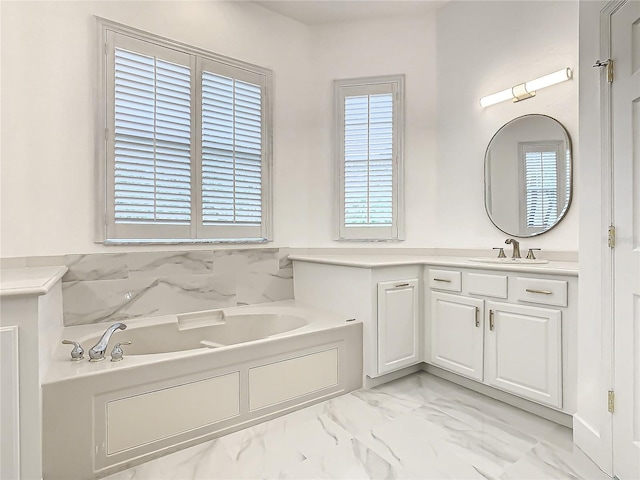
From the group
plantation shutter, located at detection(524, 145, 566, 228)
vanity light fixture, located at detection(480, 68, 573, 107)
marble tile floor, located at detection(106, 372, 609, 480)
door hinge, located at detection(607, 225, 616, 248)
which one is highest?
vanity light fixture, located at detection(480, 68, 573, 107)

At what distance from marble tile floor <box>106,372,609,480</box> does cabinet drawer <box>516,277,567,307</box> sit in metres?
0.67

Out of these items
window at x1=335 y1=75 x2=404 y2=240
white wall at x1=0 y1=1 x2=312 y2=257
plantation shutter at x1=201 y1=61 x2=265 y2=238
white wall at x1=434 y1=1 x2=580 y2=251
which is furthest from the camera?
window at x1=335 y1=75 x2=404 y2=240

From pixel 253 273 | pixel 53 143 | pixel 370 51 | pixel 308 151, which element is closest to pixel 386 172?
pixel 308 151

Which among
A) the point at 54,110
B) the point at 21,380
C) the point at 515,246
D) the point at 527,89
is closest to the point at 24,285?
the point at 21,380

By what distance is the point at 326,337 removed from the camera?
2.38 meters

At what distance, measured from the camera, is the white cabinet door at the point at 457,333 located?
2371 millimetres

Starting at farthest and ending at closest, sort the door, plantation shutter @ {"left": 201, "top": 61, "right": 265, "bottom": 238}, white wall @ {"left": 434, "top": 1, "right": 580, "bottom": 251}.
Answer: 1. plantation shutter @ {"left": 201, "top": 61, "right": 265, "bottom": 238}
2. white wall @ {"left": 434, "top": 1, "right": 580, "bottom": 251}
3. the door

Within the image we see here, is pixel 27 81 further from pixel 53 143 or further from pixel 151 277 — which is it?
pixel 151 277

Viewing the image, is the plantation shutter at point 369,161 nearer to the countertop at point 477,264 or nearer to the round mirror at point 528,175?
the countertop at point 477,264

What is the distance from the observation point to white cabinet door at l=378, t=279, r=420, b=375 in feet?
8.29

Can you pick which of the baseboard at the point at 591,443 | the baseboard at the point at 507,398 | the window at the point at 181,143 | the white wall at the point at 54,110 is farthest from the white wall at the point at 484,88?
the white wall at the point at 54,110

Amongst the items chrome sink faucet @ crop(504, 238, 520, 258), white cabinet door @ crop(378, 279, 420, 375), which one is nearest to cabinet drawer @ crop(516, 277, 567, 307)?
chrome sink faucet @ crop(504, 238, 520, 258)

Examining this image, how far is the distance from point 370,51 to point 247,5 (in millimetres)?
1078

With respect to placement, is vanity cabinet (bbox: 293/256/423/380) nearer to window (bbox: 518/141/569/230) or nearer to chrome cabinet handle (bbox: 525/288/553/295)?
chrome cabinet handle (bbox: 525/288/553/295)
